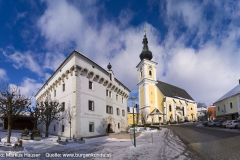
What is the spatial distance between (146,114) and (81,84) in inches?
1536

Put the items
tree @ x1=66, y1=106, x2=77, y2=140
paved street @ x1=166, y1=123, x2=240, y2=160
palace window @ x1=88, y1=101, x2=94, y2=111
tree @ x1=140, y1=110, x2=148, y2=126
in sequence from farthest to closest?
tree @ x1=140, y1=110, x2=148, y2=126 → palace window @ x1=88, y1=101, x2=94, y2=111 → tree @ x1=66, y1=106, x2=77, y2=140 → paved street @ x1=166, y1=123, x2=240, y2=160

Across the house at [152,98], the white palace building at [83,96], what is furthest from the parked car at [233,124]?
the house at [152,98]

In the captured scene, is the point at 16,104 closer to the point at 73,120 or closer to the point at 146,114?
the point at 73,120

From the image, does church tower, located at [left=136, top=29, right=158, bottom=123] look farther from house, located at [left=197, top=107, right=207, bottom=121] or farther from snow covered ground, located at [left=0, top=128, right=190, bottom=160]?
snow covered ground, located at [left=0, top=128, right=190, bottom=160]

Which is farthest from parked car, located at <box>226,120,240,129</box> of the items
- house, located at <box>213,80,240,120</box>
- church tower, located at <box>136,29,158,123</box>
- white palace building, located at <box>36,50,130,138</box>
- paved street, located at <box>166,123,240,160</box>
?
church tower, located at <box>136,29,158,123</box>

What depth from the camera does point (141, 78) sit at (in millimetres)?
69000

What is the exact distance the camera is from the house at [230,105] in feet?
141

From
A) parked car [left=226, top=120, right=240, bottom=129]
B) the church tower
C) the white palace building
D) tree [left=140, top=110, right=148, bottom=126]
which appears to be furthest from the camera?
the church tower

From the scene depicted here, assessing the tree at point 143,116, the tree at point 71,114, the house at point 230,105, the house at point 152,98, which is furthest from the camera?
the house at point 152,98

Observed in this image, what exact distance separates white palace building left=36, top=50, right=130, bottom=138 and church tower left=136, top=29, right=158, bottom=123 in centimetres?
2994

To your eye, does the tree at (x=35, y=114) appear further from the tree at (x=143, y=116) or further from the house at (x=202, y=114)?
the house at (x=202, y=114)

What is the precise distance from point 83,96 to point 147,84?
42783 millimetres

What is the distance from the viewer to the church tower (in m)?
63.6

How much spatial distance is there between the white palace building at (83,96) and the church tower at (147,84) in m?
29.9
